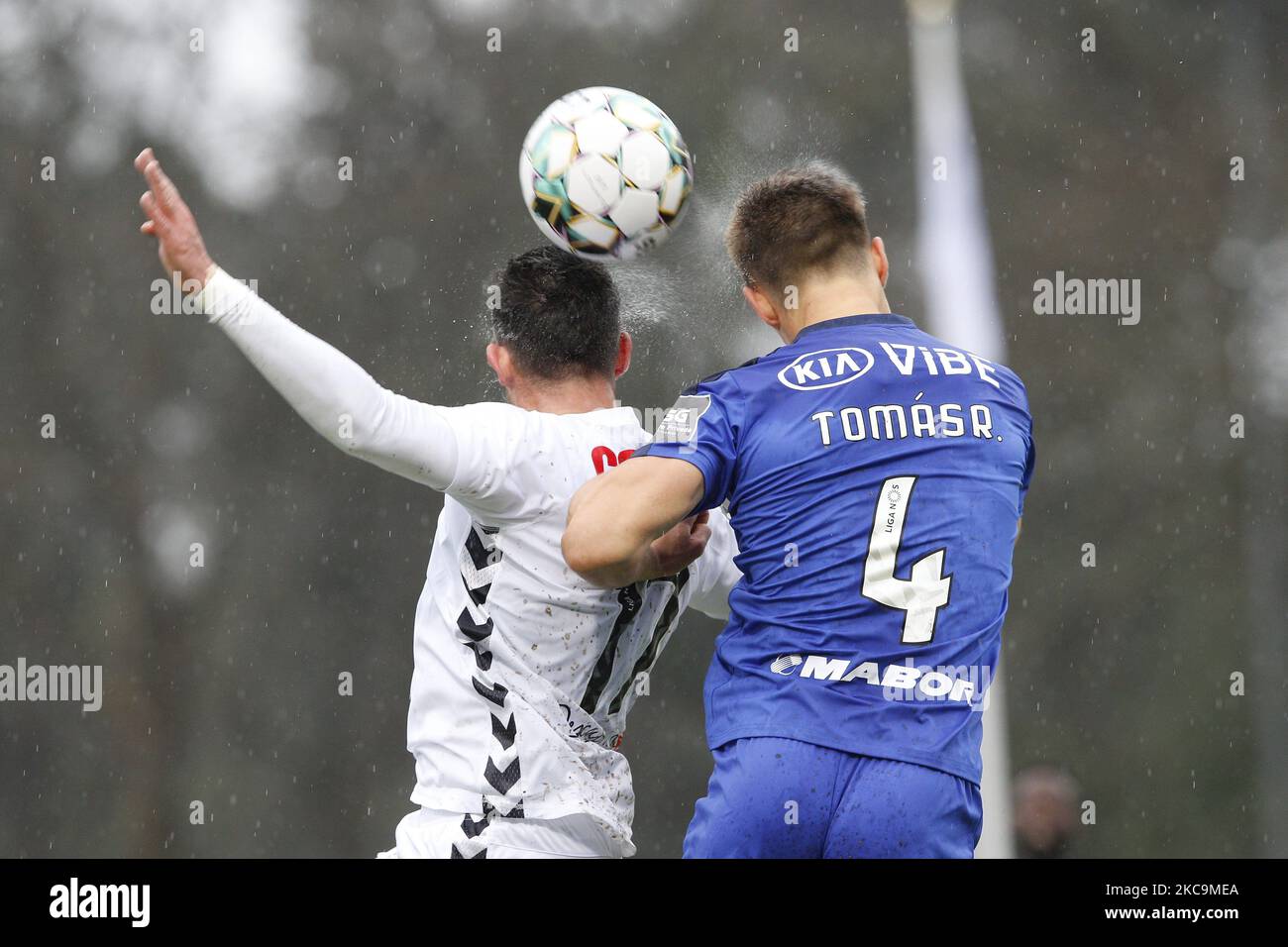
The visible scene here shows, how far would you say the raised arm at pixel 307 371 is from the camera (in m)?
3.36

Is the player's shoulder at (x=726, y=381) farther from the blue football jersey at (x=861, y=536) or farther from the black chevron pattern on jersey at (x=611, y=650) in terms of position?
the black chevron pattern on jersey at (x=611, y=650)

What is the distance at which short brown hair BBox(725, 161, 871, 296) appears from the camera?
12.4 ft

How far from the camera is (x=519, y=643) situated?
12.5 feet

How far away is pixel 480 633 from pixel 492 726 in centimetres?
23

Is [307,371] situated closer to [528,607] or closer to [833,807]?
[528,607]

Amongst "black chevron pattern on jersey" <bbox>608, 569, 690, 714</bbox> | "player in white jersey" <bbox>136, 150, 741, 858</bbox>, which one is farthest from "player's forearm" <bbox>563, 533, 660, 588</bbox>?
"black chevron pattern on jersey" <bbox>608, 569, 690, 714</bbox>

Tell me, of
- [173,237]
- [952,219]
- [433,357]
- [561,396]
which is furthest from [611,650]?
[952,219]

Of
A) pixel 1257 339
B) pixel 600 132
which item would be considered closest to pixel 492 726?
pixel 600 132

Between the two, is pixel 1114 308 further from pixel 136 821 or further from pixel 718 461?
pixel 718 461

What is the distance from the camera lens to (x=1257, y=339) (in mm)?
15484

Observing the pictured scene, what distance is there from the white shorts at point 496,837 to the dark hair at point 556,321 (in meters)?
1.13

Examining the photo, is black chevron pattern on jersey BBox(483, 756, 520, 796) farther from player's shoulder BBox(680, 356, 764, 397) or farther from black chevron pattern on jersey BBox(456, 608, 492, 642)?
player's shoulder BBox(680, 356, 764, 397)

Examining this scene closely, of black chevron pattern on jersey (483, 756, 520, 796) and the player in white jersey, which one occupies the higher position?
the player in white jersey

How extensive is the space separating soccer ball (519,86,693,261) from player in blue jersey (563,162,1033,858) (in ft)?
2.28
